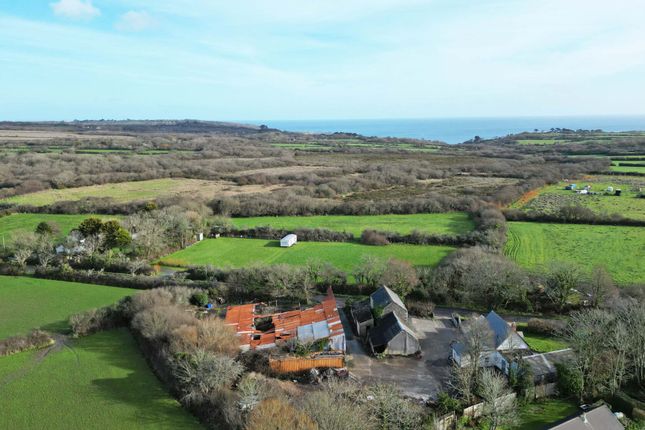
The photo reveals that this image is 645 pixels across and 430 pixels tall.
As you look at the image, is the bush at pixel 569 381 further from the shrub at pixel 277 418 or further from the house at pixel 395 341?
the shrub at pixel 277 418

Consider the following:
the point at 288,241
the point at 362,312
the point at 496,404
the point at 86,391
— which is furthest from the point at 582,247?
the point at 86,391

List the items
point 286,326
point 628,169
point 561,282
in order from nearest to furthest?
point 286,326
point 561,282
point 628,169

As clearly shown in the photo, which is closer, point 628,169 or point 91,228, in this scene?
point 91,228

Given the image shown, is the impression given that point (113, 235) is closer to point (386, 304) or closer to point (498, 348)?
point (386, 304)

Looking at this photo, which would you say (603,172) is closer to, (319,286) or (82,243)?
(319,286)

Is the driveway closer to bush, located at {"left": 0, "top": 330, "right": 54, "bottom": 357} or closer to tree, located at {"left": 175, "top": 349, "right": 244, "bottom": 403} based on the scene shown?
tree, located at {"left": 175, "top": 349, "right": 244, "bottom": 403}

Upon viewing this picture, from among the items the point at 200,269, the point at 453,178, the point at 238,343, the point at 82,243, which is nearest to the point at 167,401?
the point at 238,343
